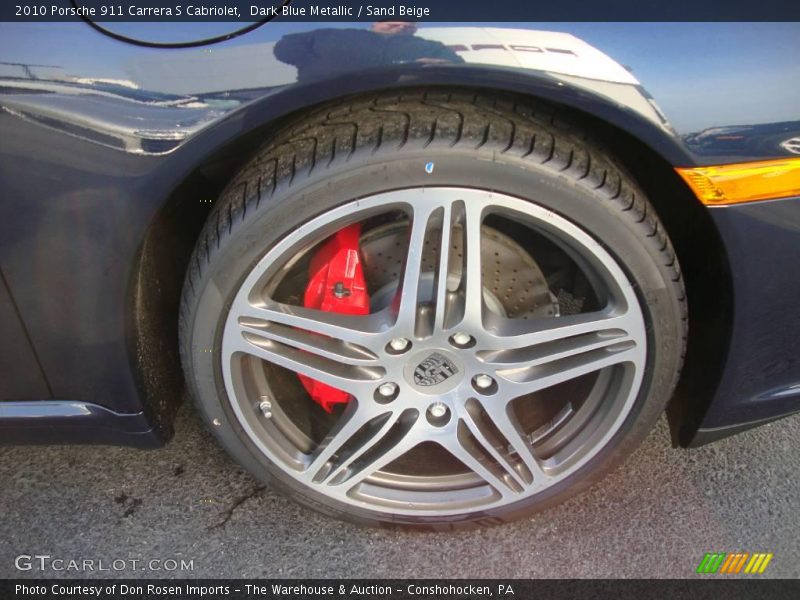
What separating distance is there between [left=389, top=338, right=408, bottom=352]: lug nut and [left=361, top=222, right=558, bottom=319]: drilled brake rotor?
0.18 metres

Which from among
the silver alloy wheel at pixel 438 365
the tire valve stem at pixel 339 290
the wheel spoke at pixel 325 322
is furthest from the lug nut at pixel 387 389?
the tire valve stem at pixel 339 290

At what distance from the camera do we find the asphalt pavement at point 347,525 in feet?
5.84

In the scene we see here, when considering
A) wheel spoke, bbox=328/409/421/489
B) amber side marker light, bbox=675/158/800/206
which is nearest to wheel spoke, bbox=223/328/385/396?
wheel spoke, bbox=328/409/421/489

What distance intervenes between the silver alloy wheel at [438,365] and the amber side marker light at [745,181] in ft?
0.70

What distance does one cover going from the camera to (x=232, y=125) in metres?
1.30

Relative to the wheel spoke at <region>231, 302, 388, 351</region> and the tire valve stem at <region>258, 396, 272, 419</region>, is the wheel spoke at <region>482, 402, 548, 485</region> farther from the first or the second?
the tire valve stem at <region>258, 396, 272, 419</region>

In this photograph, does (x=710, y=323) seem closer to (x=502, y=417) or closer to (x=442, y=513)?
(x=502, y=417)

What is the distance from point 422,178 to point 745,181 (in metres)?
0.61

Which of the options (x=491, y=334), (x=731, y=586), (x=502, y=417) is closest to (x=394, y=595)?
(x=502, y=417)

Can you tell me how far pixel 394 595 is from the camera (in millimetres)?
1726

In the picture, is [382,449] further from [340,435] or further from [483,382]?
[483,382]

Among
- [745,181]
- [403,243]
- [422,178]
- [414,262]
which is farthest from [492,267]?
[745,181]

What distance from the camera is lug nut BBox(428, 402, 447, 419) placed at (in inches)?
65.7

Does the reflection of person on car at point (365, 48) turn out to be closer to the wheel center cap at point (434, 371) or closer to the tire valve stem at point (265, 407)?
the wheel center cap at point (434, 371)
